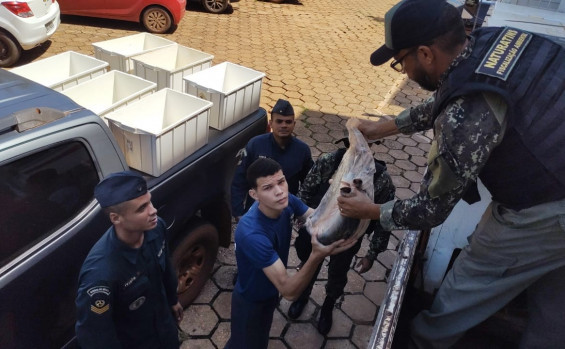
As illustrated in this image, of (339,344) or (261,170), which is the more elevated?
(261,170)

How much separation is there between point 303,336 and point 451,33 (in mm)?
2534

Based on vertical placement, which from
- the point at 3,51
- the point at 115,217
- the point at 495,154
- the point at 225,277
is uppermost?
the point at 495,154

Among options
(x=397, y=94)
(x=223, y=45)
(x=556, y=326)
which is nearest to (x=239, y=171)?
(x=556, y=326)

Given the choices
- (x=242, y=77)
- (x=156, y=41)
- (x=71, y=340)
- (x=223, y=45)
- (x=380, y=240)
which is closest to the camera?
(x=71, y=340)

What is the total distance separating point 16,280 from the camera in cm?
206

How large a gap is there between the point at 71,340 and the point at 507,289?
2.35 metres

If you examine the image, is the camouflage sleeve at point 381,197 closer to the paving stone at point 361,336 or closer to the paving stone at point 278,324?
the paving stone at point 361,336

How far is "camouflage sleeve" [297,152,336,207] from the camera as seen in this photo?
10.0 feet

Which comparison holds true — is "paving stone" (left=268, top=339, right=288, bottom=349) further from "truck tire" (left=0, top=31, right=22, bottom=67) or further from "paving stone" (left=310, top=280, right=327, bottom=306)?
"truck tire" (left=0, top=31, right=22, bottom=67)

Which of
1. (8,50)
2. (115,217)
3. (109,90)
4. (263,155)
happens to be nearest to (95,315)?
(115,217)

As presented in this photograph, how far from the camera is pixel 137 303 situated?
2334 millimetres

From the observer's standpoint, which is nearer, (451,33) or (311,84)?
(451,33)

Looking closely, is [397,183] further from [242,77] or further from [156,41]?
[156,41]

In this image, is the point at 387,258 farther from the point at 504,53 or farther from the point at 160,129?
the point at 504,53
